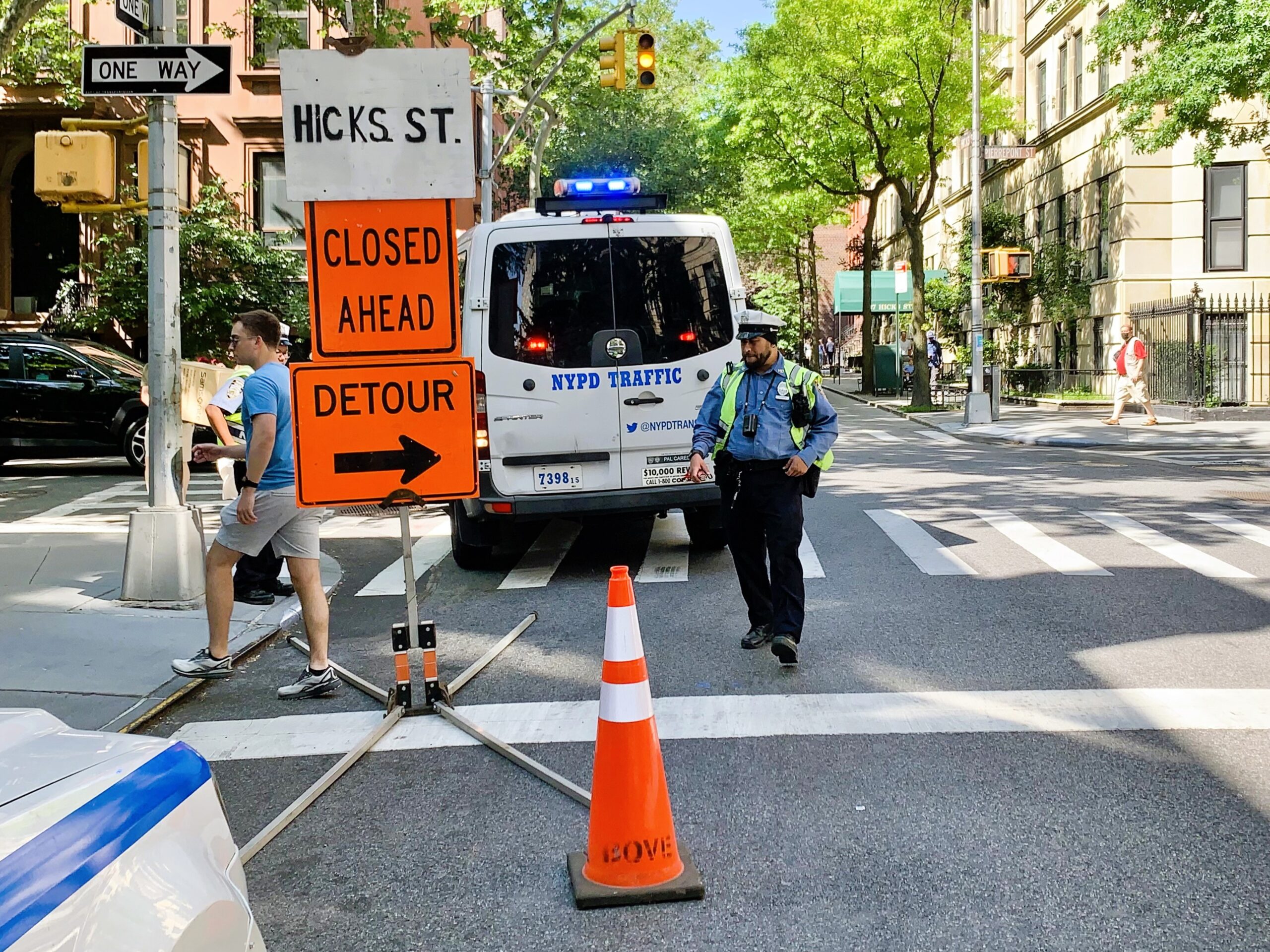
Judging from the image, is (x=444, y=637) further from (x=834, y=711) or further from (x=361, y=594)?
(x=834, y=711)

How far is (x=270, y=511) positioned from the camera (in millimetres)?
6270

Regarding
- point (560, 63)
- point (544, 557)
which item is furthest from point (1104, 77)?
point (544, 557)

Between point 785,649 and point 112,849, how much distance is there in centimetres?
478

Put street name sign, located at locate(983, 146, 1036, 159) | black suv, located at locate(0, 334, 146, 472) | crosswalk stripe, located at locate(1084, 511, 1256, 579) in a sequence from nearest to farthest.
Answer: crosswalk stripe, located at locate(1084, 511, 1256, 579) < black suv, located at locate(0, 334, 146, 472) < street name sign, located at locate(983, 146, 1036, 159)

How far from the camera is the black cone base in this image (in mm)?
3695

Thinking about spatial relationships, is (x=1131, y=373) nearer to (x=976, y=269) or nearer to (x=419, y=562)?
(x=976, y=269)

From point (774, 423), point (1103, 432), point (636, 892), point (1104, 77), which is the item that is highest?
point (1104, 77)

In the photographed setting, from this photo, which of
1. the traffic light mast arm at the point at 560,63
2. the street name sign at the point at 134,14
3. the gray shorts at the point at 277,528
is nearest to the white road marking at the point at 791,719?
the gray shorts at the point at 277,528

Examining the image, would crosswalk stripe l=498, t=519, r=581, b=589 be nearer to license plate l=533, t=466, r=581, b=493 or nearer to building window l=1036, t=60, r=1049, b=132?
license plate l=533, t=466, r=581, b=493

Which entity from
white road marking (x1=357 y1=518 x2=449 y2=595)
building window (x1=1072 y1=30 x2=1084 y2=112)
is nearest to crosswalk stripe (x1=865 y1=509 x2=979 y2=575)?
white road marking (x1=357 y1=518 x2=449 y2=595)

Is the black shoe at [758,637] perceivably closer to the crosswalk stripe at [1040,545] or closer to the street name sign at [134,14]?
the crosswalk stripe at [1040,545]

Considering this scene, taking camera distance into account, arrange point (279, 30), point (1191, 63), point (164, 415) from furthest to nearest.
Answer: point (279, 30) → point (1191, 63) → point (164, 415)

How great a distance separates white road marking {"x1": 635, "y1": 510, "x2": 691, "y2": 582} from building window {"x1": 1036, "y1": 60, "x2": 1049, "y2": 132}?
88.3ft

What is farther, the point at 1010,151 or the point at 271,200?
the point at 271,200
